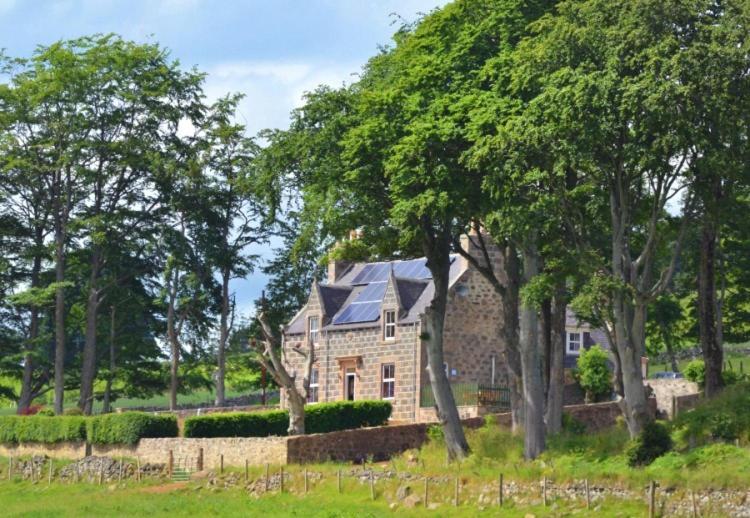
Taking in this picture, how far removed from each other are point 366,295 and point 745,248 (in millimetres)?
19039

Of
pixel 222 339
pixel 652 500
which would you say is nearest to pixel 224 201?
pixel 222 339

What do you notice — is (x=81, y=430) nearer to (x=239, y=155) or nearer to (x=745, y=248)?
(x=239, y=155)

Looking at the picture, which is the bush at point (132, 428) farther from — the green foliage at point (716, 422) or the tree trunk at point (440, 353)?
the green foliage at point (716, 422)

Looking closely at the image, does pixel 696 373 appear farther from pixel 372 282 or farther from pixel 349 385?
pixel 372 282

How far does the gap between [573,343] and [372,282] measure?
35.7ft

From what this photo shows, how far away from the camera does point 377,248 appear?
179 feet

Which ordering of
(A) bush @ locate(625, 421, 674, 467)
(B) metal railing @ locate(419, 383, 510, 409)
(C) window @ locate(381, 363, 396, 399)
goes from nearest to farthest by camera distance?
(A) bush @ locate(625, 421, 674, 467) → (B) metal railing @ locate(419, 383, 510, 409) → (C) window @ locate(381, 363, 396, 399)

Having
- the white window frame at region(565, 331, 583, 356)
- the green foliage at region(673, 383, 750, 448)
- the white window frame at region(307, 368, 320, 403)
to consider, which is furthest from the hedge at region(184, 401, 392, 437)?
the green foliage at region(673, 383, 750, 448)

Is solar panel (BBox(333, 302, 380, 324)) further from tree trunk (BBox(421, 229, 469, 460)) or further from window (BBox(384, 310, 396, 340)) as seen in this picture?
tree trunk (BBox(421, 229, 469, 460))

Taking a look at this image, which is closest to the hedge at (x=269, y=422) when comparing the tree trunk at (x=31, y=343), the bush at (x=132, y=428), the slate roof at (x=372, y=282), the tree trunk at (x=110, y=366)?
the bush at (x=132, y=428)

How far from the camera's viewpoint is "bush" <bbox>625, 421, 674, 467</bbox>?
144 ft

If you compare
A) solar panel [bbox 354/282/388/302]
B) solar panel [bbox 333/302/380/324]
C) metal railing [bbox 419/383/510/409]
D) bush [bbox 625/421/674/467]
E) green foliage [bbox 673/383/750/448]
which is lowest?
bush [bbox 625/421/674/467]

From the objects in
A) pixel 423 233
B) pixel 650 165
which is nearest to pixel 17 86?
pixel 423 233

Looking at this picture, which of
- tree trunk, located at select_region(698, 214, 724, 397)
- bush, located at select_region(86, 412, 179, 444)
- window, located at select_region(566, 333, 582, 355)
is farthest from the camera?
window, located at select_region(566, 333, 582, 355)
